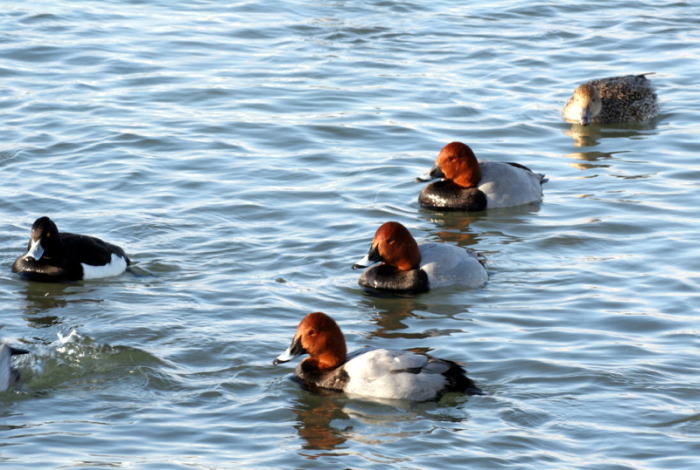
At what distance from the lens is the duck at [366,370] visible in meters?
8.61

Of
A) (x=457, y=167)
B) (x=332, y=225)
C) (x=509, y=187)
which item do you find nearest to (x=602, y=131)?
(x=509, y=187)

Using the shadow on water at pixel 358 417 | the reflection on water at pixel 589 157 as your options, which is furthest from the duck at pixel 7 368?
the reflection on water at pixel 589 157

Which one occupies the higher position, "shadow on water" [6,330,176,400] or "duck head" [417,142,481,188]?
"duck head" [417,142,481,188]

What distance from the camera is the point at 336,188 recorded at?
44.5 ft

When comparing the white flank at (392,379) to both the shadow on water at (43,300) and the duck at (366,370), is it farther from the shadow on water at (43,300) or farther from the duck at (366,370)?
the shadow on water at (43,300)

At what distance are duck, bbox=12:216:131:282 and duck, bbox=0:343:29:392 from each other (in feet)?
7.01

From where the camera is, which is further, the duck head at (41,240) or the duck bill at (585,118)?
the duck bill at (585,118)

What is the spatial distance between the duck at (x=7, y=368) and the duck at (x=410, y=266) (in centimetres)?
325

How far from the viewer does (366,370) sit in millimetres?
8711

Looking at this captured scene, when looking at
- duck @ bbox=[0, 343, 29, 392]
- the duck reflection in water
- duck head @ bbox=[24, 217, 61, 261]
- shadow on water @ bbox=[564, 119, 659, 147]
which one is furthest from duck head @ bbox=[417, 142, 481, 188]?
duck @ bbox=[0, 343, 29, 392]

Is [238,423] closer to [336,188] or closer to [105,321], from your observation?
[105,321]

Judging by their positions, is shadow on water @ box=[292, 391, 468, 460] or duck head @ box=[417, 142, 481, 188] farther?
duck head @ box=[417, 142, 481, 188]

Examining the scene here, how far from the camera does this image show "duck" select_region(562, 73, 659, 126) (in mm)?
15938

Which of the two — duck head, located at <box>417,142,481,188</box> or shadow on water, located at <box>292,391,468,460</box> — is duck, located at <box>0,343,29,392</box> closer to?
shadow on water, located at <box>292,391,468,460</box>
